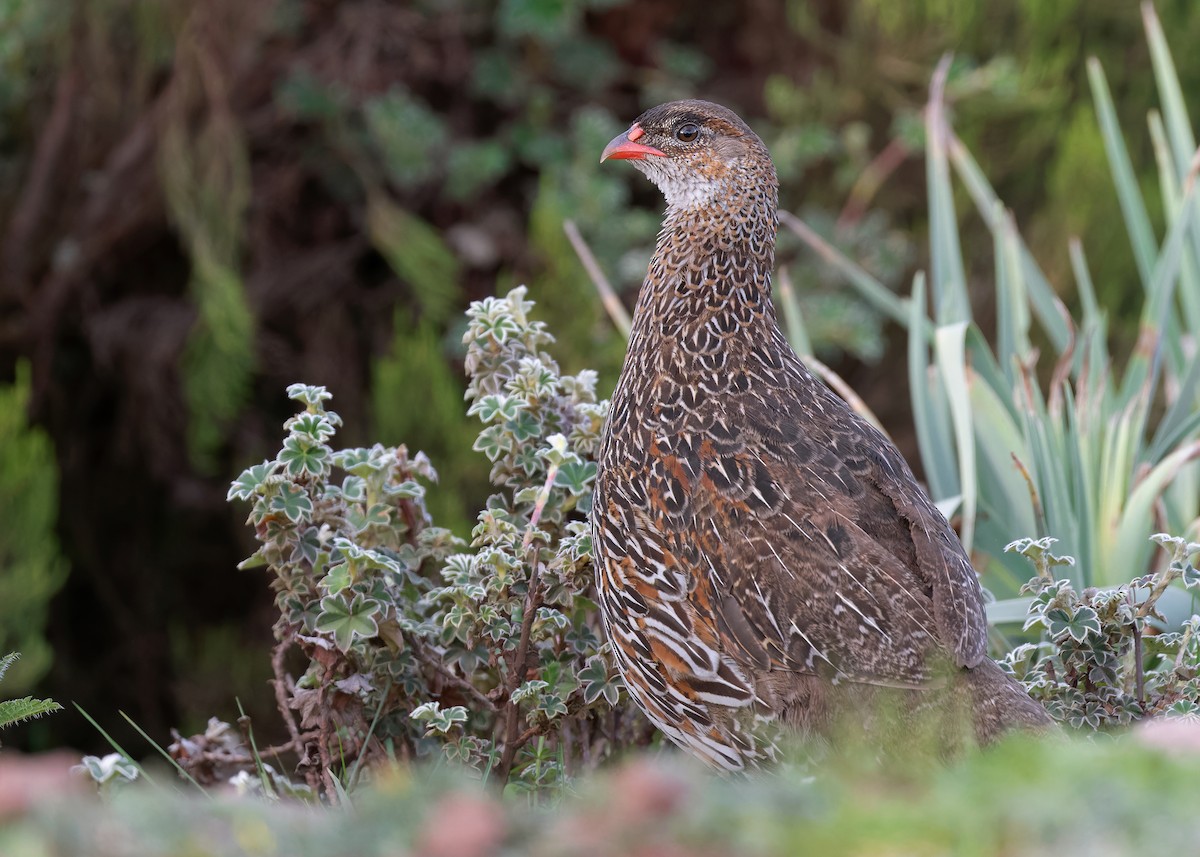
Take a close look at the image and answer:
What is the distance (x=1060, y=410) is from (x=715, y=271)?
1.09 metres

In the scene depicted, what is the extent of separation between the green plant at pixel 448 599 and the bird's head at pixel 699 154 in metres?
0.41

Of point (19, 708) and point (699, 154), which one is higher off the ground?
point (699, 154)

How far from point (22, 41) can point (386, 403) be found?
1.95 meters

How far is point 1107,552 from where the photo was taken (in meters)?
3.56

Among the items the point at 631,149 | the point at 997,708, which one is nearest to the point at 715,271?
the point at 631,149

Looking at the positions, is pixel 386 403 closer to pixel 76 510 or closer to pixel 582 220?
pixel 582 220

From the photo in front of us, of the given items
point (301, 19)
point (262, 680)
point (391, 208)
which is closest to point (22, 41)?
point (301, 19)

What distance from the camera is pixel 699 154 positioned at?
3.14 metres

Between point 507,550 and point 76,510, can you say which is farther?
point 76,510

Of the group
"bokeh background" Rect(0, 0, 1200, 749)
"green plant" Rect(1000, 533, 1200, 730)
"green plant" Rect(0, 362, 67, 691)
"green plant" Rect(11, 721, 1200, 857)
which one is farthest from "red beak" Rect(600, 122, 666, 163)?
"green plant" Rect(0, 362, 67, 691)

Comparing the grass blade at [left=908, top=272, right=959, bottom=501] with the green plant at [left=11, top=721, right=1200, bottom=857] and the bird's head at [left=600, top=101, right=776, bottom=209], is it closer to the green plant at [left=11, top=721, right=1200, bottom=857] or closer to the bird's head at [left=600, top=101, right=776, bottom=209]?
the bird's head at [left=600, top=101, right=776, bottom=209]

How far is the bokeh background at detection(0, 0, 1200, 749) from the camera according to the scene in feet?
18.1

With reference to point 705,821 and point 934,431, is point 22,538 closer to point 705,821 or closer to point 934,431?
point 934,431

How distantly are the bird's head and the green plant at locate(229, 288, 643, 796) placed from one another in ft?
1.34
